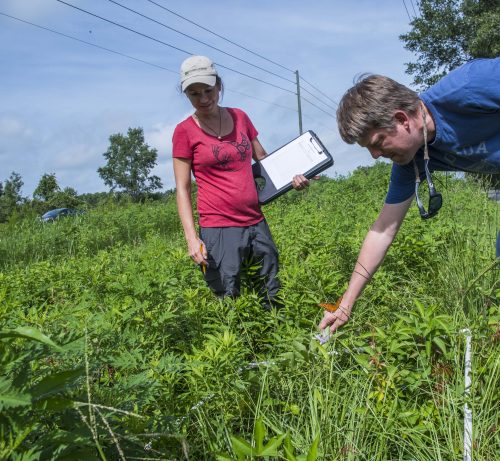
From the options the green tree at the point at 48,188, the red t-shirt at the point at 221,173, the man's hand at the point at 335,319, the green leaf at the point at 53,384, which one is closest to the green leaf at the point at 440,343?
the man's hand at the point at 335,319

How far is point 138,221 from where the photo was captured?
12266mm

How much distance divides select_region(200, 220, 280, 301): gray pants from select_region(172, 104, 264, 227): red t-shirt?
55mm

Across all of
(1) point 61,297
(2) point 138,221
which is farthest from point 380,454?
(2) point 138,221

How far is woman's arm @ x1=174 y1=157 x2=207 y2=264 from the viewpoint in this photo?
351 cm

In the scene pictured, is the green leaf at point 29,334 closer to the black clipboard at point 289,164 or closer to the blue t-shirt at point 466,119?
the blue t-shirt at point 466,119

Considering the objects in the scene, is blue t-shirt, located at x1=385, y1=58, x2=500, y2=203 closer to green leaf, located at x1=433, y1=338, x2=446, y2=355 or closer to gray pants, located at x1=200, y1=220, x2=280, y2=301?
green leaf, located at x1=433, y1=338, x2=446, y2=355

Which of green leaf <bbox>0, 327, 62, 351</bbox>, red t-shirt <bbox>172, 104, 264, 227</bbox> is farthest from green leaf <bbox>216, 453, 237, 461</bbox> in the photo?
red t-shirt <bbox>172, 104, 264, 227</bbox>

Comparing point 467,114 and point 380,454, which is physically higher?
point 467,114

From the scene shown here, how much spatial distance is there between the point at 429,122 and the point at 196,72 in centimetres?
144

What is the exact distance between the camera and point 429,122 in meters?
2.46

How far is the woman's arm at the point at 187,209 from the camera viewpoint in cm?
351

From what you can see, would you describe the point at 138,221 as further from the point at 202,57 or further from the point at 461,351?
the point at 461,351

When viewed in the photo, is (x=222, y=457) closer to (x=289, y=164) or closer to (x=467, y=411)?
(x=467, y=411)

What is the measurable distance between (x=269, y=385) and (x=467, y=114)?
4.37 feet
